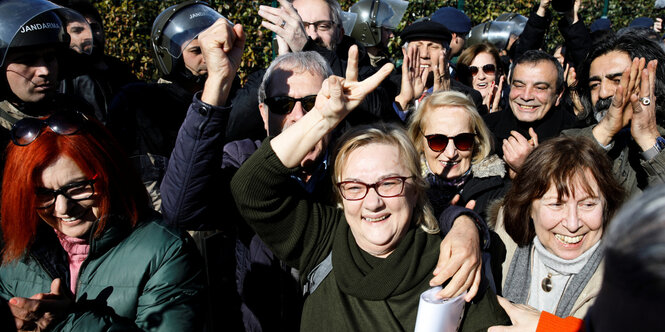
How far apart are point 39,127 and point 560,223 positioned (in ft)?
7.68

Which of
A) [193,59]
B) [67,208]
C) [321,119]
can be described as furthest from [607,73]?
[67,208]

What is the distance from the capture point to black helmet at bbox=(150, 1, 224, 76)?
11.9 feet

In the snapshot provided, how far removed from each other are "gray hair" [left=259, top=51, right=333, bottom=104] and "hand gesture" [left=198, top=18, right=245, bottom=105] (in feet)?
2.07

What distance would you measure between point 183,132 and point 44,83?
4.34ft

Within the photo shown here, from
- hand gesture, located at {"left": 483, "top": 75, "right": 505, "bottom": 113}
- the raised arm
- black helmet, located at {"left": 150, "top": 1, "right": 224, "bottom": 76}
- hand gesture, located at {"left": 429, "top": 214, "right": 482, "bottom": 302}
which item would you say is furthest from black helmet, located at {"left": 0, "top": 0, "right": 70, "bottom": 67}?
hand gesture, located at {"left": 483, "top": 75, "right": 505, "bottom": 113}

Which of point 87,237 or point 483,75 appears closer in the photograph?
point 87,237

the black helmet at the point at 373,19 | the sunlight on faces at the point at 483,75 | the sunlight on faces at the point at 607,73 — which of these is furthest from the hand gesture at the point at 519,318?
the black helmet at the point at 373,19

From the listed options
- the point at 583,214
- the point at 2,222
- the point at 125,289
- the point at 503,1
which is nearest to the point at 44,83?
the point at 2,222

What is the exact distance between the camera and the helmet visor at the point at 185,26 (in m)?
3.61

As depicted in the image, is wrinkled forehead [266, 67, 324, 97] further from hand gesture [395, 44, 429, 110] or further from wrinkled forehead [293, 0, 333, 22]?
wrinkled forehead [293, 0, 333, 22]

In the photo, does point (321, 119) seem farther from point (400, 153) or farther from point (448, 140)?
point (448, 140)

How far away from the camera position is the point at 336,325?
6.93ft

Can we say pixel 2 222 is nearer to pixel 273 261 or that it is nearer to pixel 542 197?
pixel 273 261

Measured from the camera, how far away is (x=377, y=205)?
6.99ft
